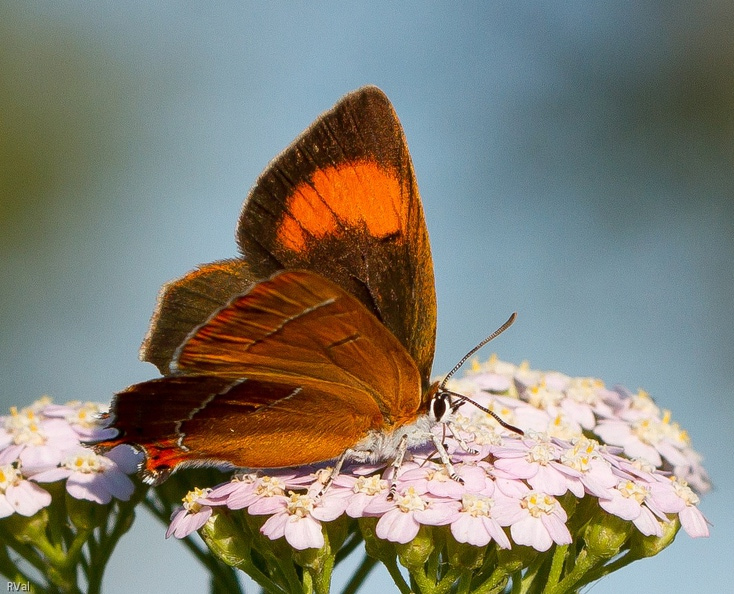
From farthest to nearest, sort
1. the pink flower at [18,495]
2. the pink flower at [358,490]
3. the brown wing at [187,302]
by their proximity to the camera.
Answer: the pink flower at [18,495] < the brown wing at [187,302] < the pink flower at [358,490]

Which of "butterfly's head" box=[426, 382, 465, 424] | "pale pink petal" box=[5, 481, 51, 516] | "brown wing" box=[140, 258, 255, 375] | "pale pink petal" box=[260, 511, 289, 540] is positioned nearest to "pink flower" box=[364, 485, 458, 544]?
"pale pink petal" box=[260, 511, 289, 540]

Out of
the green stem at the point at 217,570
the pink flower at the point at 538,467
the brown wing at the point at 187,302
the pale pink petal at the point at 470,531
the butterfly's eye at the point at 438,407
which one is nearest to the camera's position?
the pale pink petal at the point at 470,531

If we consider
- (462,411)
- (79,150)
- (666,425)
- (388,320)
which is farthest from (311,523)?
(79,150)

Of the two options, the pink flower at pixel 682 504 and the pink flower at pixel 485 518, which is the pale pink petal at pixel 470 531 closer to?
the pink flower at pixel 485 518

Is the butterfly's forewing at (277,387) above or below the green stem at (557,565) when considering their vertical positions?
above

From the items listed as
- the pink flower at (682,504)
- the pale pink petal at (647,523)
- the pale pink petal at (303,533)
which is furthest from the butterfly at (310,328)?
the pink flower at (682,504)

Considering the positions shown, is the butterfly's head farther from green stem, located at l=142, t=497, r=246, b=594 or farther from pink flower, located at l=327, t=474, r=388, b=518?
green stem, located at l=142, t=497, r=246, b=594
